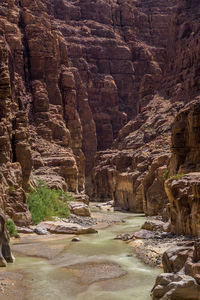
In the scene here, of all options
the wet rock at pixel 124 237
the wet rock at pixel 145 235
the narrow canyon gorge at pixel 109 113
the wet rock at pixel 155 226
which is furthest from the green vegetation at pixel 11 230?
the wet rock at pixel 155 226

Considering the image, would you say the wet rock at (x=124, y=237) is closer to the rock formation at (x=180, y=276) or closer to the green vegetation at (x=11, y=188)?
the green vegetation at (x=11, y=188)

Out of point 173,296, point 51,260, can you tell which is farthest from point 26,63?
point 173,296

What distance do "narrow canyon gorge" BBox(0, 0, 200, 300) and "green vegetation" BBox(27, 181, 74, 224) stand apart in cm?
121

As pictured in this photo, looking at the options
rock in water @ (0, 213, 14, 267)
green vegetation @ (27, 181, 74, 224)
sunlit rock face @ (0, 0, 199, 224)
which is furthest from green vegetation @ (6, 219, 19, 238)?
rock in water @ (0, 213, 14, 267)

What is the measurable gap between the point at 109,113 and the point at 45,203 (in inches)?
2720

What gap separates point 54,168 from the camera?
56.3 meters

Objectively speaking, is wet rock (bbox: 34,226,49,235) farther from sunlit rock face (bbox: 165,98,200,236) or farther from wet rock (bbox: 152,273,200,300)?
wet rock (bbox: 152,273,200,300)

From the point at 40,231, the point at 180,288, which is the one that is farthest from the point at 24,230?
the point at 180,288

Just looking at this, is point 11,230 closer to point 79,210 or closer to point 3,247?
point 3,247

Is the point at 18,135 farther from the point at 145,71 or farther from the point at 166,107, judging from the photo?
the point at 145,71

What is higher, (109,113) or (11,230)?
(109,113)

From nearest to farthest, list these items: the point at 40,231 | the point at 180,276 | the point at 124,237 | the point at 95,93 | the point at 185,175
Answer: the point at 180,276, the point at 124,237, the point at 185,175, the point at 40,231, the point at 95,93

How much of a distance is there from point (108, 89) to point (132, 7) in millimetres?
26993

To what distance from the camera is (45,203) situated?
39594 mm
